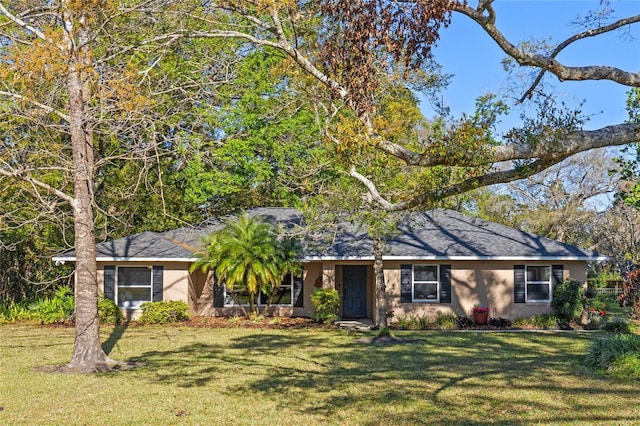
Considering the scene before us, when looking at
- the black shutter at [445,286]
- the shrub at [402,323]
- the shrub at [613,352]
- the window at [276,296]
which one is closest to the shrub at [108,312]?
the window at [276,296]

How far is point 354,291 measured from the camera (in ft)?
86.4

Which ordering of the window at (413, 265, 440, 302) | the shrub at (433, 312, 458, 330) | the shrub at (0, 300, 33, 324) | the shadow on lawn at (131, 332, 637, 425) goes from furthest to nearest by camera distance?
the shrub at (0, 300, 33, 324) < the window at (413, 265, 440, 302) < the shrub at (433, 312, 458, 330) < the shadow on lawn at (131, 332, 637, 425)

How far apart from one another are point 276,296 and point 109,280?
5.89 m

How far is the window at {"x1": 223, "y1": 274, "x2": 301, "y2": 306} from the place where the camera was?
26047 mm

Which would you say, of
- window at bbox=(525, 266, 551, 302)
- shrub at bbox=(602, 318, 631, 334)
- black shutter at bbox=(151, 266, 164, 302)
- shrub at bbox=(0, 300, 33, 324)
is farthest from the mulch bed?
shrub at bbox=(602, 318, 631, 334)

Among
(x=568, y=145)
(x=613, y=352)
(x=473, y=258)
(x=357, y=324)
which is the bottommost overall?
(x=357, y=324)

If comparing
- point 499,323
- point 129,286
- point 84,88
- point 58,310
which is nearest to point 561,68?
point 84,88

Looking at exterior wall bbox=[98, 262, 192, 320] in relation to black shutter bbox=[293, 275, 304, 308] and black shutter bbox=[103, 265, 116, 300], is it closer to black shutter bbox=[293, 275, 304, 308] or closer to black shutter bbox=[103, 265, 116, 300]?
black shutter bbox=[103, 265, 116, 300]

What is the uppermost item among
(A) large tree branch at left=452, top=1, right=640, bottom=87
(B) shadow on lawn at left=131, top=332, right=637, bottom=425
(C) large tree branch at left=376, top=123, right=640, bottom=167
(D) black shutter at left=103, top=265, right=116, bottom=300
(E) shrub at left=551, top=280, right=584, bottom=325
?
(A) large tree branch at left=452, top=1, right=640, bottom=87

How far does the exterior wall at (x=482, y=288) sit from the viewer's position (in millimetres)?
24672

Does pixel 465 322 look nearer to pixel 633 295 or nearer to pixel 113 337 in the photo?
pixel 633 295

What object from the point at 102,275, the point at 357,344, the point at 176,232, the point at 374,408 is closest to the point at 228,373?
the point at 374,408

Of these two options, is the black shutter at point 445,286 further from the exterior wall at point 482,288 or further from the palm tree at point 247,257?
the palm tree at point 247,257

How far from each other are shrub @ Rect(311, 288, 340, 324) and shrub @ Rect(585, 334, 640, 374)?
397 inches
